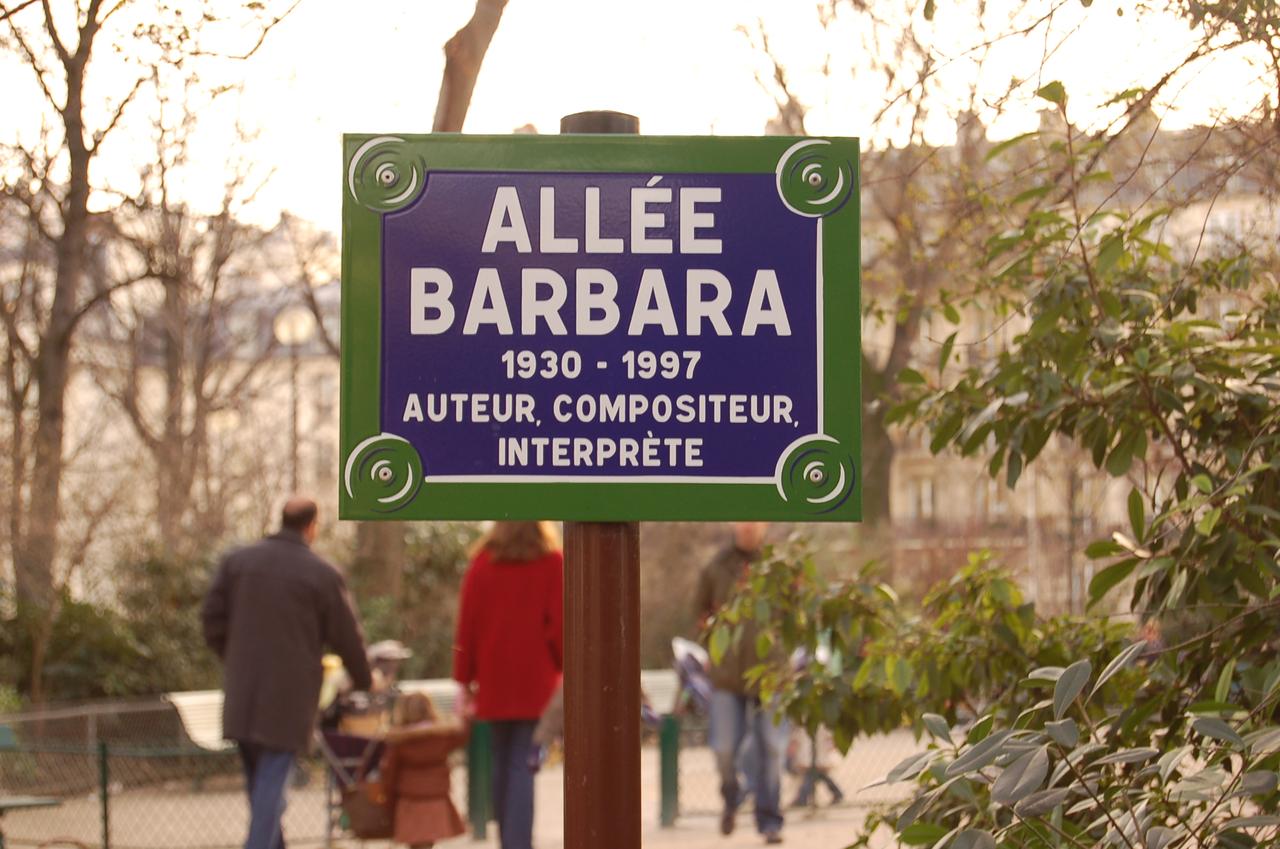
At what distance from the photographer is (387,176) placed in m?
2.71

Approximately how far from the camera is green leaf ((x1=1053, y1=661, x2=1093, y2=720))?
266cm

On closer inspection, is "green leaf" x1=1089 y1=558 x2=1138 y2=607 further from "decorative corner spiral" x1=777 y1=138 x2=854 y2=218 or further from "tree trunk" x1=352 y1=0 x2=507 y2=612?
"tree trunk" x1=352 y1=0 x2=507 y2=612

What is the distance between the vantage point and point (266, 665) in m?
7.83

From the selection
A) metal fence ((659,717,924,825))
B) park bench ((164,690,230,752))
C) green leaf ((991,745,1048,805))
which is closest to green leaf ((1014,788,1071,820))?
green leaf ((991,745,1048,805))

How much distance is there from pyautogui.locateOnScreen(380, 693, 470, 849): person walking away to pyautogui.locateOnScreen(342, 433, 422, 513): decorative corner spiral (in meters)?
6.38

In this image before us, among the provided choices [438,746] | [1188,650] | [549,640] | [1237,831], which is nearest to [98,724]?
[438,746]

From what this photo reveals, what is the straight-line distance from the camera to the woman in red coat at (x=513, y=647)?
7.64 metres

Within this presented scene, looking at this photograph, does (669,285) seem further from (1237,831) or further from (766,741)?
(766,741)

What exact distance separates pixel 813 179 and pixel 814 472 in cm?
46

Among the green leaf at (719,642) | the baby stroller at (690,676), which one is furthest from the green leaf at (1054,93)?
the baby stroller at (690,676)

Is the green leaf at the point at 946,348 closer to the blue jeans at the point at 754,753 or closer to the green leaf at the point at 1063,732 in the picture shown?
the green leaf at the point at 1063,732

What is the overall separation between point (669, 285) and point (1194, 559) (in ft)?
5.82

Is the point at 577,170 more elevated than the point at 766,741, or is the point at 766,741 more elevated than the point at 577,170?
the point at 577,170

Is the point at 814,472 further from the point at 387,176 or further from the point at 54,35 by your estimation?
the point at 54,35
